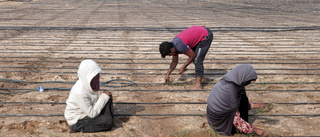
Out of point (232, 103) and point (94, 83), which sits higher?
point (94, 83)

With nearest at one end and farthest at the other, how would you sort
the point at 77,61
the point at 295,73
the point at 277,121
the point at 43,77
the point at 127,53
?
the point at 277,121 → the point at 43,77 → the point at 295,73 → the point at 77,61 → the point at 127,53

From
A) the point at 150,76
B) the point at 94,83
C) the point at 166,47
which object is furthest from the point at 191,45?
the point at 94,83

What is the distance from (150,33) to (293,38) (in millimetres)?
4341

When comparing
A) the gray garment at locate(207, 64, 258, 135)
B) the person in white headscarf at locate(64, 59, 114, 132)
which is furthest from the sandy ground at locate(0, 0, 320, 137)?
the gray garment at locate(207, 64, 258, 135)

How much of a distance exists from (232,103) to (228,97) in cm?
8

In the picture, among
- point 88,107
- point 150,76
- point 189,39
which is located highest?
point 189,39

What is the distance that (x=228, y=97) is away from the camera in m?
2.83

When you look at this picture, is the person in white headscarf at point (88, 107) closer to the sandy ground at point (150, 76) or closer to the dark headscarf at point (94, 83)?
the dark headscarf at point (94, 83)

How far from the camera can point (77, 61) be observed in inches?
224

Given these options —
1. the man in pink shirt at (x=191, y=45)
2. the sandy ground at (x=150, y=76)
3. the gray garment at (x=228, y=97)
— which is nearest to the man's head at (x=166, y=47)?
the man in pink shirt at (x=191, y=45)

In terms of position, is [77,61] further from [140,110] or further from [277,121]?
[277,121]

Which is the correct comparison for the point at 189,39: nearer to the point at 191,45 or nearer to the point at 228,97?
the point at 191,45

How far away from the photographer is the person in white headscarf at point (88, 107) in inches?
107

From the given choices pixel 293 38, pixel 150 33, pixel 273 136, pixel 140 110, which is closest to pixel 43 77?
pixel 140 110
